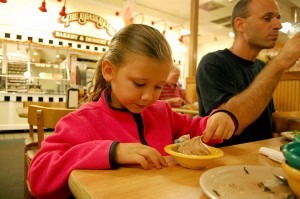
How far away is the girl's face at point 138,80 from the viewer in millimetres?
907

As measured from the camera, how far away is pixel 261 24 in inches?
73.7

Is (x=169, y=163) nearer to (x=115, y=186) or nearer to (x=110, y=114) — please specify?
(x=115, y=186)

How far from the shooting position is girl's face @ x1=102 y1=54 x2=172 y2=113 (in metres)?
0.91

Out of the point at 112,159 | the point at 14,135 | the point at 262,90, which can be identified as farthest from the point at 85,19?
the point at 112,159

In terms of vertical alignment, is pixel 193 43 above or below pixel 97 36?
below

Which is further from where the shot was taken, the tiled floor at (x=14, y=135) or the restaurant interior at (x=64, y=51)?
the tiled floor at (x=14, y=135)

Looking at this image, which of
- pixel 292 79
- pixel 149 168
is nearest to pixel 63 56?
pixel 292 79

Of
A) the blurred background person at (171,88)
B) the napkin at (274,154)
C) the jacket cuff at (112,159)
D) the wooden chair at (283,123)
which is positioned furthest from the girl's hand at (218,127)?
the blurred background person at (171,88)

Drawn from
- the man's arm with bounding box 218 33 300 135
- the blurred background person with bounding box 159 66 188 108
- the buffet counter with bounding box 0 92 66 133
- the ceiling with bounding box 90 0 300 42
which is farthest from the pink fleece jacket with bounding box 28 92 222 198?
the buffet counter with bounding box 0 92 66 133

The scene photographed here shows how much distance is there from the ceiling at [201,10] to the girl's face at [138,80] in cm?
502

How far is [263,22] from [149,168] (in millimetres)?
1721

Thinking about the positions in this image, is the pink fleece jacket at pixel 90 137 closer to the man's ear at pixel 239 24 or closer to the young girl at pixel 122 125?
the young girl at pixel 122 125

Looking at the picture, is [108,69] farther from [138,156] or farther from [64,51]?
[64,51]

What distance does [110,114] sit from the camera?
1015mm
